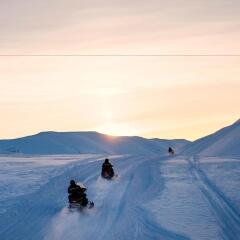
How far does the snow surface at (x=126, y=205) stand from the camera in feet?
57.7

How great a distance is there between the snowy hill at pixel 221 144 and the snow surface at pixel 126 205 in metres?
61.7

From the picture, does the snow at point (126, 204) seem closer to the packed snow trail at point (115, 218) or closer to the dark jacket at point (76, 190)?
the packed snow trail at point (115, 218)

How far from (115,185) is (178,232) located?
11.1 meters

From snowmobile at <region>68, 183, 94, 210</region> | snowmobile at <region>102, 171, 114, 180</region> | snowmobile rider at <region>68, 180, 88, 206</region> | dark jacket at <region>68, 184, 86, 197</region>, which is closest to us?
snowmobile at <region>68, 183, 94, 210</region>

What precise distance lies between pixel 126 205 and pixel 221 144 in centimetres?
9110

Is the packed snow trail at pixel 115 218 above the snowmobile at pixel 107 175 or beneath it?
beneath

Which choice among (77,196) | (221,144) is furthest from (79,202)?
(221,144)

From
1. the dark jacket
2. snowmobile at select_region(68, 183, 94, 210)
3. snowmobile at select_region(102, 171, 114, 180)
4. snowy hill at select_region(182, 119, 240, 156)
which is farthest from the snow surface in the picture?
snowy hill at select_region(182, 119, 240, 156)

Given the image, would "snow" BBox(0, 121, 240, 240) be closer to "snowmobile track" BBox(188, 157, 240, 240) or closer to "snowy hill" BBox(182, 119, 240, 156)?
"snowmobile track" BBox(188, 157, 240, 240)

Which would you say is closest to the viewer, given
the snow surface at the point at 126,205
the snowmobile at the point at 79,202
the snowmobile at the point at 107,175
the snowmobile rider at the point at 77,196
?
the snow surface at the point at 126,205

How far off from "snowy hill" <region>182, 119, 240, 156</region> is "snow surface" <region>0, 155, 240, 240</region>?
2431 inches

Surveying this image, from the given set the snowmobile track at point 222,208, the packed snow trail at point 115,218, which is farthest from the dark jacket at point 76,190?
the snowmobile track at point 222,208

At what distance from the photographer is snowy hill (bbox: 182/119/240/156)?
331ft

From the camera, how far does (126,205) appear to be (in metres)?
22.3
